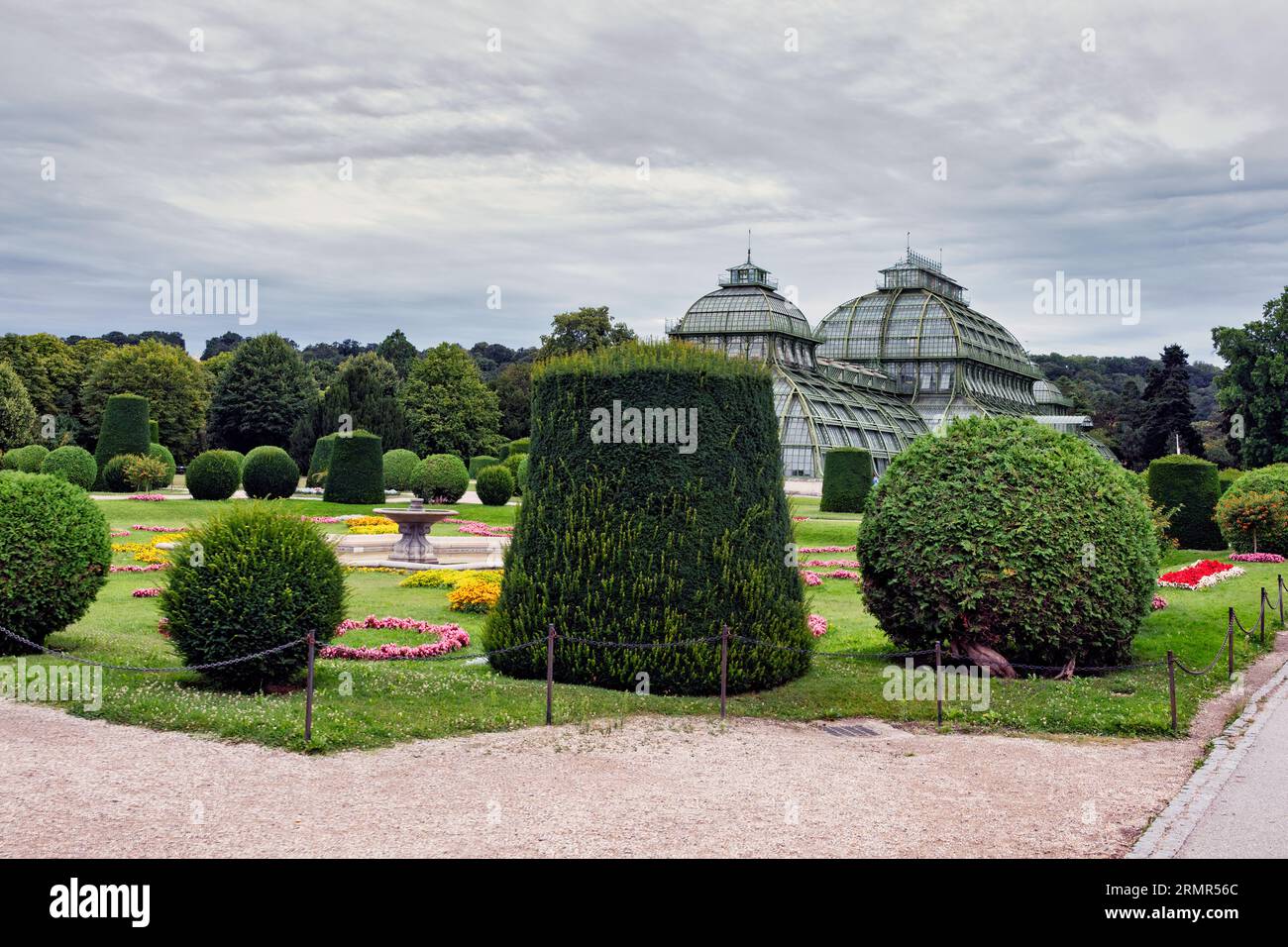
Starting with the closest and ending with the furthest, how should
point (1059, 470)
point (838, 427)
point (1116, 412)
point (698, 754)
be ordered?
point (698, 754)
point (1059, 470)
point (838, 427)
point (1116, 412)

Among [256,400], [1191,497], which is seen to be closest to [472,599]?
[1191,497]

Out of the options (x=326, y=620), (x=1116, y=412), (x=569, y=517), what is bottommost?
(x=326, y=620)

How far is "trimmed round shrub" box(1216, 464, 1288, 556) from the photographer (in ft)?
92.2

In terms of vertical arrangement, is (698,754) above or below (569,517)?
below

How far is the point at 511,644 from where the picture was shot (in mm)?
11508

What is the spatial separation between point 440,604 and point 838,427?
50.4 metres

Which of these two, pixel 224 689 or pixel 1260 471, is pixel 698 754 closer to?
pixel 224 689

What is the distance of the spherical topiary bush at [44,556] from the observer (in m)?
12.2

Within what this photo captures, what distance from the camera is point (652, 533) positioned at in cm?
1116

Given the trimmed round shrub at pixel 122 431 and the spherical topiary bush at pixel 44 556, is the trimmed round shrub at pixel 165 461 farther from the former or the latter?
the spherical topiary bush at pixel 44 556

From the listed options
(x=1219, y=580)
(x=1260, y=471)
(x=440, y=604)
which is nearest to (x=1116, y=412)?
(x=1260, y=471)

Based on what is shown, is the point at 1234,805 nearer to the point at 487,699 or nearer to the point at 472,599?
the point at 487,699

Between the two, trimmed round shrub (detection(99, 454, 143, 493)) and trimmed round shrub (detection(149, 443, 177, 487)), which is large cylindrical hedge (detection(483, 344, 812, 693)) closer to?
trimmed round shrub (detection(99, 454, 143, 493))

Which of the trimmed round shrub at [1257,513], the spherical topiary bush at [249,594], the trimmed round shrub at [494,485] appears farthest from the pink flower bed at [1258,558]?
the trimmed round shrub at [494,485]
